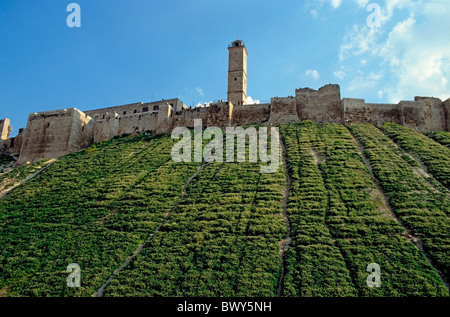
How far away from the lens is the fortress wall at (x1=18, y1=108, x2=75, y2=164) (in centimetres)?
3841

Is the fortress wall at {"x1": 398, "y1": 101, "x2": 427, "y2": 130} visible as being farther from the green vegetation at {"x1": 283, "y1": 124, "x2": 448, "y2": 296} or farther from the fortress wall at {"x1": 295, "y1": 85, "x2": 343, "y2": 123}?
the green vegetation at {"x1": 283, "y1": 124, "x2": 448, "y2": 296}

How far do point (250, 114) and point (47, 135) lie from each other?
77.9ft

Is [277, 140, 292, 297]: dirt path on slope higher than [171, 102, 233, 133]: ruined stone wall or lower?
lower

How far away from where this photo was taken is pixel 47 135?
129 ft

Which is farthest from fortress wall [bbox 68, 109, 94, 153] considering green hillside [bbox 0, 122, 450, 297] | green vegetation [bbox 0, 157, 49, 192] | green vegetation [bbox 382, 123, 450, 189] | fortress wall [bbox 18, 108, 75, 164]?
green vegetation [bbox 382, 123, 450, 189]

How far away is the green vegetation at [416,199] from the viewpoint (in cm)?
1523

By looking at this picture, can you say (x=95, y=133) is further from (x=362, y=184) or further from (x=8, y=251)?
(x=362, y=184)

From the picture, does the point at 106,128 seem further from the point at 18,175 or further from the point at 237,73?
the point at 237,73

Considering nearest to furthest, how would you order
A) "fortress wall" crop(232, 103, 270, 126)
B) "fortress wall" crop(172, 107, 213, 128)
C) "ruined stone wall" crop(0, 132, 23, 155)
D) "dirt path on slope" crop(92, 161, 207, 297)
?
"dirt path on slope" crop(92, 161, 207, 297) → "fortress wall" crop(232, 103, 270, 126) → "fortress wall" crop(172, 107, 213, 128) → "ruined stone wall" crop(0, 132, 23, 155)

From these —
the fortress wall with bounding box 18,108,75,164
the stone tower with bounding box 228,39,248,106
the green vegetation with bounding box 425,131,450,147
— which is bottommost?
the green vegetation with bounding box 425,131,450,147

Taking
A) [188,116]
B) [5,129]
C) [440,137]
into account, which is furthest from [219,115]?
[5,129]

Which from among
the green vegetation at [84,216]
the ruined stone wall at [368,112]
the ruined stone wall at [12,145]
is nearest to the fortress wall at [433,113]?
the ruined stone wall at [368,112]

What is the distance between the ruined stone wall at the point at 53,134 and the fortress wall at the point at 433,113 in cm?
3802
